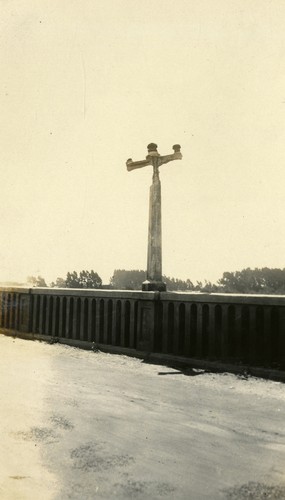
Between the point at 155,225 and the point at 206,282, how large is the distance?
25921 mm

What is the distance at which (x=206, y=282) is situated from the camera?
33188 mm

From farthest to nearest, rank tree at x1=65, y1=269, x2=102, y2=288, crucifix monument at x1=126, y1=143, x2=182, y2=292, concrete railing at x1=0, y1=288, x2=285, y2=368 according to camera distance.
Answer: tree at x1=65, y1=269, x2=102, y2=288 < crucifix monument at x1=126, y1=143, x2=182, y2=292 < concrete railing at x1=0, y1=288, x2=285, y2=368

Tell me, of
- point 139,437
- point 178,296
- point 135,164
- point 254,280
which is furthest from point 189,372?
point 254,280

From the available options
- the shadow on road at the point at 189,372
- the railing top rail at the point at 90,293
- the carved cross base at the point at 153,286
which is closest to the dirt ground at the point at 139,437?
the shadow on road at the point at 189,372

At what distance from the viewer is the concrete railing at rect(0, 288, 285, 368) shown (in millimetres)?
5684

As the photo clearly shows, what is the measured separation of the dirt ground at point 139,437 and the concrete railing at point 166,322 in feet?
1.75

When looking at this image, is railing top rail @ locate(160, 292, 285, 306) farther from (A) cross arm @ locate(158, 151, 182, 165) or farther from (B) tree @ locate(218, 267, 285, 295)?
(B) tree @ locate(218, 267, 285, 295)

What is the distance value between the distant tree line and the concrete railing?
21.3 m

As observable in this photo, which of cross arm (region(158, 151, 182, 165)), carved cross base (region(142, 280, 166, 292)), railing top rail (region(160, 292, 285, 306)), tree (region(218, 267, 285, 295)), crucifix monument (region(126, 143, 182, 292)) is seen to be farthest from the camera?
tree (region(218, 267, 285, 295))

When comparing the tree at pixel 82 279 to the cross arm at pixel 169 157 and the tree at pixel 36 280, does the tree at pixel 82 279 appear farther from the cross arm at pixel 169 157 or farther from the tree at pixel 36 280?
the cross arm at pixel 169 157

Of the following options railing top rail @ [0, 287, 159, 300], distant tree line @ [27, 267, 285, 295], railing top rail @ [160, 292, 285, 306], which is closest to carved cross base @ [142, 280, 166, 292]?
railing top rail @ [0, 287, 159, 300]

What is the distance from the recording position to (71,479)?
92.1 inches

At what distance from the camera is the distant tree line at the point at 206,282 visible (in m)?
32.3

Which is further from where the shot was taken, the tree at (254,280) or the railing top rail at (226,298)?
the tree at (254,280)
